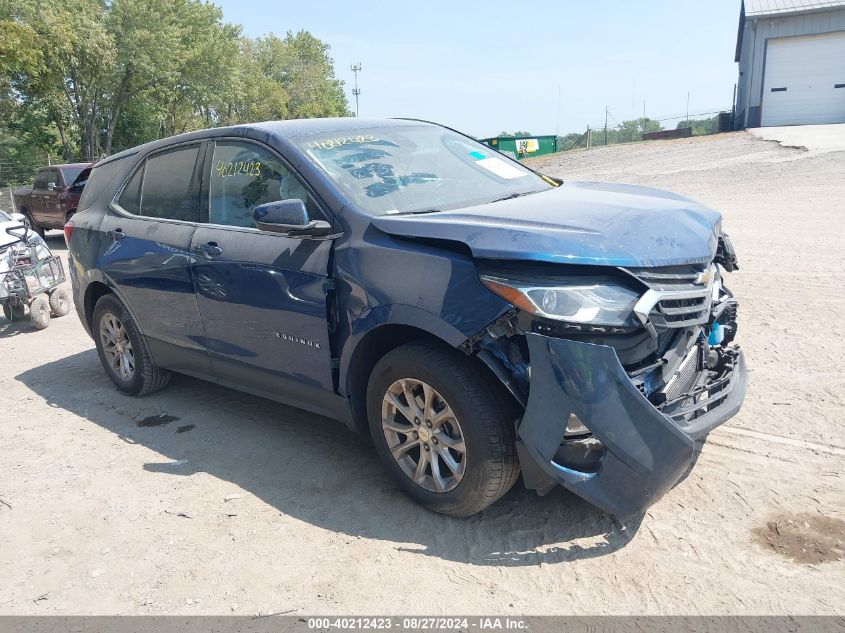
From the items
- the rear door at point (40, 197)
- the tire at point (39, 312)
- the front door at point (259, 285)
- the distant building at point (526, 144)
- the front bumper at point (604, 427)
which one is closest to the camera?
the front bumper at point (604, 427)

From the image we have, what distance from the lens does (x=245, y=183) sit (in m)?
4.29

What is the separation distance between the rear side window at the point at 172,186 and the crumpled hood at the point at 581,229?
1.81 meters

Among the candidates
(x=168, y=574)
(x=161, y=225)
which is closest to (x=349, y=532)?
(x=168, y=574)

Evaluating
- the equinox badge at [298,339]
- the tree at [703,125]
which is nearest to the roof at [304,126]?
the equinox badge at [298,339]

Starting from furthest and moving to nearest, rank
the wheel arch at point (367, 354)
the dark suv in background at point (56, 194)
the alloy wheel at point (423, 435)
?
1. the dark suv in background at point (56, 194)
2. the wheel arch at point (367, 354)
3. the alloy wheel at point (423, 435)

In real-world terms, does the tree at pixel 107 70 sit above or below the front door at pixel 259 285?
above

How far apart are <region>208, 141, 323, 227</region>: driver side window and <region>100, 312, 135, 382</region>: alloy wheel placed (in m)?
1.57

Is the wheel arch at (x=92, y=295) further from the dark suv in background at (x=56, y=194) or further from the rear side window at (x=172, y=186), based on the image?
the dark suv in background at (x=56, y=194)

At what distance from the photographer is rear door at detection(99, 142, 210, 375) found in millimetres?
Result: 4605

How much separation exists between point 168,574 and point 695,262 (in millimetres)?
2760

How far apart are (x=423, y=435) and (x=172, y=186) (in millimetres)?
2779

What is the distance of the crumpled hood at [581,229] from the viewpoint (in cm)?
290

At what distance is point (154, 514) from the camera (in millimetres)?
3713

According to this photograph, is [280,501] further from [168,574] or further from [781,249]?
[781,249]
